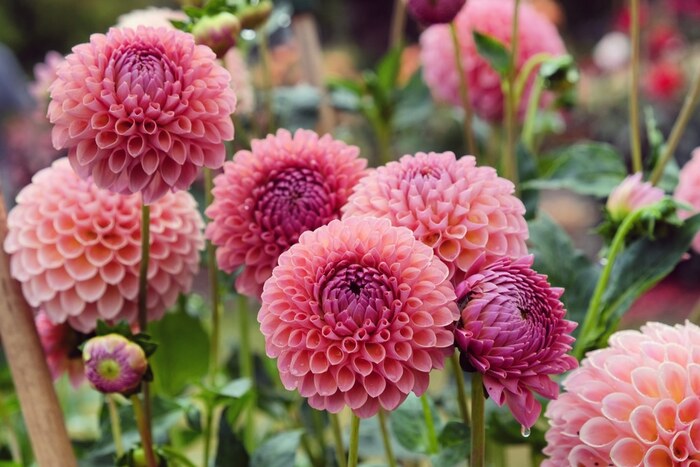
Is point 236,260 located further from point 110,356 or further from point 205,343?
point 205,343

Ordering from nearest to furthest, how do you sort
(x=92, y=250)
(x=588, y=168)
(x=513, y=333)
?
1. (x=513, y=333)
2. (x=92, y=250)
3. (x=588, y=168)

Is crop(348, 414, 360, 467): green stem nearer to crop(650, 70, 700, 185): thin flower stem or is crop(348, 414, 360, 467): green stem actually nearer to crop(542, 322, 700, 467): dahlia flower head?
crop(542, 322, 700, 467): dahlia flower head

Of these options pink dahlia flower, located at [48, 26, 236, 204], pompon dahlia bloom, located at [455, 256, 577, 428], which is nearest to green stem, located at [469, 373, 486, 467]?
pompon dahlia bloom, located at [455, 256, 577, 428]

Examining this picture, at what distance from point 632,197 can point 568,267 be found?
58 mm

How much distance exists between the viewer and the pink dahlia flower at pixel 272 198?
30 cm

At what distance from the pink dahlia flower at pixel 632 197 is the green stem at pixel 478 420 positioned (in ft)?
0.43

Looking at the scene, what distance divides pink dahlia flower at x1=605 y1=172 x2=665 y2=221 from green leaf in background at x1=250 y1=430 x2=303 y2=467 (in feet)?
0.55

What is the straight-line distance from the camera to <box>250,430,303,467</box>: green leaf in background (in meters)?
0.37

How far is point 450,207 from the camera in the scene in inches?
10.7

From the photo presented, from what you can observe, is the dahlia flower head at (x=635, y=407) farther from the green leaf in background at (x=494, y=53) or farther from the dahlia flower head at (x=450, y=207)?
the green leaf in background at (x=494, y=53)

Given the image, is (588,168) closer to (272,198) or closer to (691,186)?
(691,186)

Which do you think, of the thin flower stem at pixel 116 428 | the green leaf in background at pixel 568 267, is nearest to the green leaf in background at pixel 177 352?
the thin flower stem at pixel 116 428

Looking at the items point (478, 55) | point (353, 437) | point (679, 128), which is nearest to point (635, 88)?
point (679, 128)

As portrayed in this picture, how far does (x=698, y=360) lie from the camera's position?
28 cm
